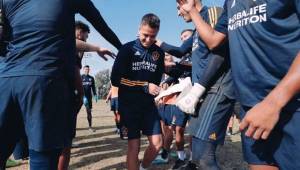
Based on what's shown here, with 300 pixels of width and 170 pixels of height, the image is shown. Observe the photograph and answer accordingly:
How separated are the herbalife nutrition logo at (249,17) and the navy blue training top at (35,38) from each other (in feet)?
A: 3.86

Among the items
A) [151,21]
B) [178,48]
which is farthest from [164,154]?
[151,21]

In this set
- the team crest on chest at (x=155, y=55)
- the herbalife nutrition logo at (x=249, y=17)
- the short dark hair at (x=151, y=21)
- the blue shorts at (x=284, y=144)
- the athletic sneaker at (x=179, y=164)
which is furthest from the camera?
the athletic sneaker at (x=179, y=164)

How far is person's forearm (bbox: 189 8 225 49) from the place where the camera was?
7.80ft

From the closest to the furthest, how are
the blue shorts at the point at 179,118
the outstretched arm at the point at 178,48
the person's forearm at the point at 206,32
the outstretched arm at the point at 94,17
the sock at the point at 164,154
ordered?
the person's forearm at the point at 206,32 → the outstretched arm at the point at 94,17 → the outstretched arm at the point at 178,48 → the blue shorts at the point at 179,118 → the sock at the point at 164,154

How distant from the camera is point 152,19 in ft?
15.4

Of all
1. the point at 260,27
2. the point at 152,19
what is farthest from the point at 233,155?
the point at 260,27

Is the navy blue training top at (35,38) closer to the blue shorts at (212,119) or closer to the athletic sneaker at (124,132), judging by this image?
the blue shorts at (212,119)

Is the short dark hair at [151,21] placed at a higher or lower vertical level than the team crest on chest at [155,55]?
higher

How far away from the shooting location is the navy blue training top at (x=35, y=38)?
244 centimetres

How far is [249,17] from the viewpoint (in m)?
1.95

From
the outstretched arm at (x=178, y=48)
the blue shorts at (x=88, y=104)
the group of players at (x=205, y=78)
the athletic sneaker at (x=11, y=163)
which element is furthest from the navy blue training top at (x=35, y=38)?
the blue shorts at (x=88, y=104)

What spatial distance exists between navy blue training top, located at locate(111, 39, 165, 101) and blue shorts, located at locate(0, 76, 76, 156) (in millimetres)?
2170

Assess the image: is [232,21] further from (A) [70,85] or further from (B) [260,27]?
(A) [70,85]

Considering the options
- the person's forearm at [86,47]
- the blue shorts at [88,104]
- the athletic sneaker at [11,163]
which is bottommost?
the athletic sneaker at [11,163]
